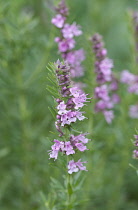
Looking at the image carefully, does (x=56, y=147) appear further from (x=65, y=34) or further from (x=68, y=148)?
(x=65, y=34)

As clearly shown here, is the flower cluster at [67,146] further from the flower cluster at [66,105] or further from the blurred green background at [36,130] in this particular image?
the blurred green background at [36,130]

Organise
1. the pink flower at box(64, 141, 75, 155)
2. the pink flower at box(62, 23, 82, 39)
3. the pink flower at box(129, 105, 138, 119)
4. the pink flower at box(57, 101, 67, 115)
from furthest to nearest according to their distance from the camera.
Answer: the pink flower at box(129, 105, 138, 119)
the pink flower at box(62, 23, 82, 39)
the pink flower at box(64, 141, 75, 155)
the pink flower at box(57, 101, 67, 115)

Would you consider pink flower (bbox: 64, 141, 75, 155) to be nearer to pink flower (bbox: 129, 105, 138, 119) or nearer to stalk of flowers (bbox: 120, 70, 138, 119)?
stalk of flowers (bbox: 120, 70, 138, 119)

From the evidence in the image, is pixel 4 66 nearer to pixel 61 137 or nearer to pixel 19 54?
pixel 19 54

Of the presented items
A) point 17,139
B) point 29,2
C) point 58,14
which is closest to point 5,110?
point 17,139

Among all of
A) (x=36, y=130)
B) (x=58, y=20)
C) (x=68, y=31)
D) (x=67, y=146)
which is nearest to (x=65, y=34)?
(x=68, y=31)

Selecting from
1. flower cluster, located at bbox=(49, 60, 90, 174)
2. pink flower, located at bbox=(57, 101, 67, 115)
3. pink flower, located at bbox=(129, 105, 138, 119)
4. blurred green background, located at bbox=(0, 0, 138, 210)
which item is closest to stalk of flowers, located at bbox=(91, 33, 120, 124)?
blurred green background, located at bbox=(0, 0, 138, 210)

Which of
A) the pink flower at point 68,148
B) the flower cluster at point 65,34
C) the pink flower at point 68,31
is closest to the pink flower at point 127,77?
the flower cluster at point 65,34

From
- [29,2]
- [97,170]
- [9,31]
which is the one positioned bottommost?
[97,170]
